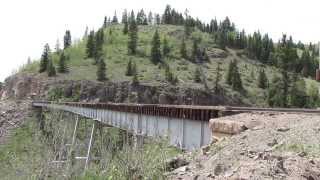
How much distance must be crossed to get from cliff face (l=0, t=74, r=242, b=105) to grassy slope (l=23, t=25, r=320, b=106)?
12.7 ft

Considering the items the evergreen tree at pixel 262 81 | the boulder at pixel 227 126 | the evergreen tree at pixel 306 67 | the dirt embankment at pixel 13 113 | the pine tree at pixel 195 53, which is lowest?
the dirt embankment at pixel 13 113

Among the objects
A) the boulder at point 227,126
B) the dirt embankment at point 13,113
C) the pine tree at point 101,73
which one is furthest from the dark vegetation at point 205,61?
the boulder at point 227,126

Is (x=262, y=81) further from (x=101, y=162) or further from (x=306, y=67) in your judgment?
(x=101, y=162)

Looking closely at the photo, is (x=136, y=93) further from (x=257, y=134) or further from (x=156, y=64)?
(x=257, y=134)

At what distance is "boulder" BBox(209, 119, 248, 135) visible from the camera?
1141 centimetres

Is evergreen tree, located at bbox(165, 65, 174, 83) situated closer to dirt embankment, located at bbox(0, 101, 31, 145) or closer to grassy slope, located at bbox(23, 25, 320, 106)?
grassy slope, located at bbox(23, 25, 320, 106)

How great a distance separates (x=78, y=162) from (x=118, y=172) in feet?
6.70

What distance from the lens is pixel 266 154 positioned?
8711 mm

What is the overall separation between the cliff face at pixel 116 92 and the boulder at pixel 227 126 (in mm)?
101007

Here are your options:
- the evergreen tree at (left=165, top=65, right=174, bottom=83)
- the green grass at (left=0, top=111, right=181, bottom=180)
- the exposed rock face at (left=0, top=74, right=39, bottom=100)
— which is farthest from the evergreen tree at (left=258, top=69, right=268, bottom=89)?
the green grass at (left=0, top=111, right=181, bottom=180)

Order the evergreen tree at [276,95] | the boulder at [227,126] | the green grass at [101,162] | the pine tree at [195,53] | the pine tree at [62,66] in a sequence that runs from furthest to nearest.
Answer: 1. the pine tree at [195,53]
2. the pine tree at [62,66]
3. the evergreen tree at [276,95]
4. the boulder at [227,126]
5. the green grass at [101,162]

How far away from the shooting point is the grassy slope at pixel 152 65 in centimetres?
13725

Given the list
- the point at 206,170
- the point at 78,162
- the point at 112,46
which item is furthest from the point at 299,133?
the point at 112,46

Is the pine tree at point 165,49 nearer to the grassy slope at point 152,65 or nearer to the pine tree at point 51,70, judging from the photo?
the grassy slope at point 152,65
